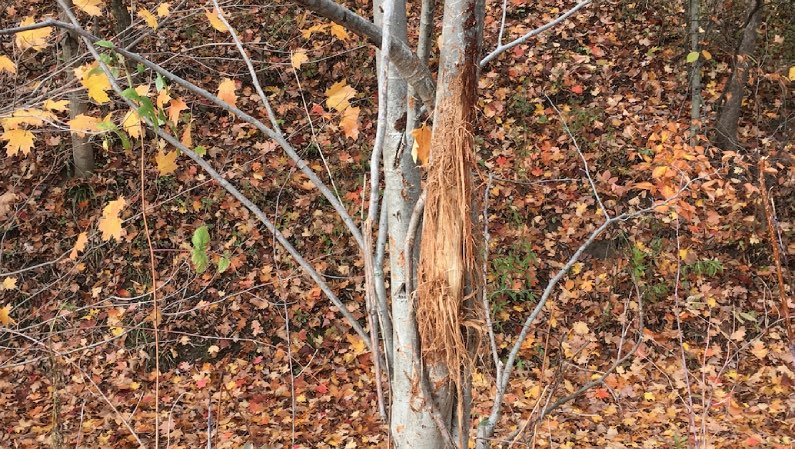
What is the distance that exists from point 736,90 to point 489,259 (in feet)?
9.92

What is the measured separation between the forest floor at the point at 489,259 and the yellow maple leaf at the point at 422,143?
2.80 metres

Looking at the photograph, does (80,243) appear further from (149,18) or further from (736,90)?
(736,90)

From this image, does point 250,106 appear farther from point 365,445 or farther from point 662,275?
point 662,275

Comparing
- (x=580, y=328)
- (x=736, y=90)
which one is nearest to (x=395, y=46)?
(x=580, y=328)

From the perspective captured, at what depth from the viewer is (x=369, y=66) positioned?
7.42 meters

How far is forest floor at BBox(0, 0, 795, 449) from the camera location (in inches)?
185

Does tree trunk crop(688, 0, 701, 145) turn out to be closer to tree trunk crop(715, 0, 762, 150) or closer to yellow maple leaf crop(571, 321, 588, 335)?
tree trunk crop(715, 0, 762, 150)

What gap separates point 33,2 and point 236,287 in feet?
16.8

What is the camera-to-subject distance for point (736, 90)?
19.0 ft

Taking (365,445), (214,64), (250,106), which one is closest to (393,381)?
(365,445)

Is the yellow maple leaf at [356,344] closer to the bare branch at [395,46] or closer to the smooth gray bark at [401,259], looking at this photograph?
the smooth gray bark at [401,259]

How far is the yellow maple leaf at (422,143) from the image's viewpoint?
4.59 ft

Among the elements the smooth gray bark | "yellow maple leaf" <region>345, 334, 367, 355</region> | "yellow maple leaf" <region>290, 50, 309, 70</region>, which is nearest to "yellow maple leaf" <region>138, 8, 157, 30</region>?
"yellow maple leaf" <region>290, 50, 309, 70</region>

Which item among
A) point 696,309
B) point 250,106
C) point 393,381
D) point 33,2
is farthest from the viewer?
point 33,2
